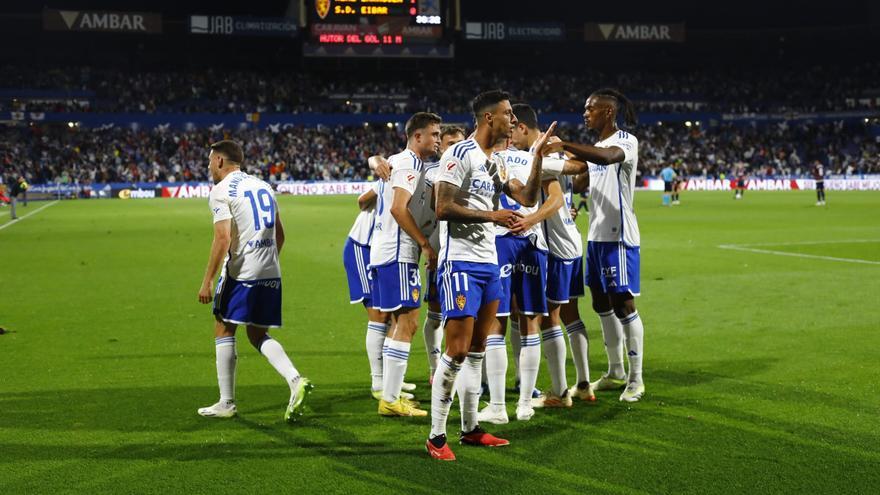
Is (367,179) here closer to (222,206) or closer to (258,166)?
(258,166)

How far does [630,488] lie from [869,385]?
3656 millimetres

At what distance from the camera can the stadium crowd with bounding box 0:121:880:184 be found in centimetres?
6125

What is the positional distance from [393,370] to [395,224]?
1.24m

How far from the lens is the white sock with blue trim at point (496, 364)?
6.73 meters

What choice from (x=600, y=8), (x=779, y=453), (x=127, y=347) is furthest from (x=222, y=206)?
(x=600, y=8)

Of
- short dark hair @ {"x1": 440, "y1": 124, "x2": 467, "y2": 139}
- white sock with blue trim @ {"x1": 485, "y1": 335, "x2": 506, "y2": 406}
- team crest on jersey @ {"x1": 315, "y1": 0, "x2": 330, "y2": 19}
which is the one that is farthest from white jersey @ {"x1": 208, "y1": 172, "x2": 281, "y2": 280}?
team crest on jersey @ {"x1": 315, "y1": 0, "x2": 330, "y2": 19}

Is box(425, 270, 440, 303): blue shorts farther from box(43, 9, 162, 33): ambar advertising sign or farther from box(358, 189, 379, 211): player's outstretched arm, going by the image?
box(43, 9, 162, 33): ambar advertising sign

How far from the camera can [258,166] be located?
64.9 metres

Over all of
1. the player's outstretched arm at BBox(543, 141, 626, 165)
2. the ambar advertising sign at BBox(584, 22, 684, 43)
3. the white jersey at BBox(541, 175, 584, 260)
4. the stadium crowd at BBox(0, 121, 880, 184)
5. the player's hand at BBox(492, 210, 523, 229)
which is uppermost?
the ambar advertising sign at BBox(584, 22, 684, 43)

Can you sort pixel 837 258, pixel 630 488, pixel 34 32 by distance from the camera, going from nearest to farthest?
pixel 630 488 < pixel 837 258 < pixel 34 32

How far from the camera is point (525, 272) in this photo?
7156 millimetres

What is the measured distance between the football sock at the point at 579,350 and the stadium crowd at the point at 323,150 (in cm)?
5111

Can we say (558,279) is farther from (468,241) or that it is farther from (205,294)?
(205,294)

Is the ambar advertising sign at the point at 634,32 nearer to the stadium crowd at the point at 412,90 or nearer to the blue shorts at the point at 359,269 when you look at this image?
the stadium crowd at the point at 412,90
